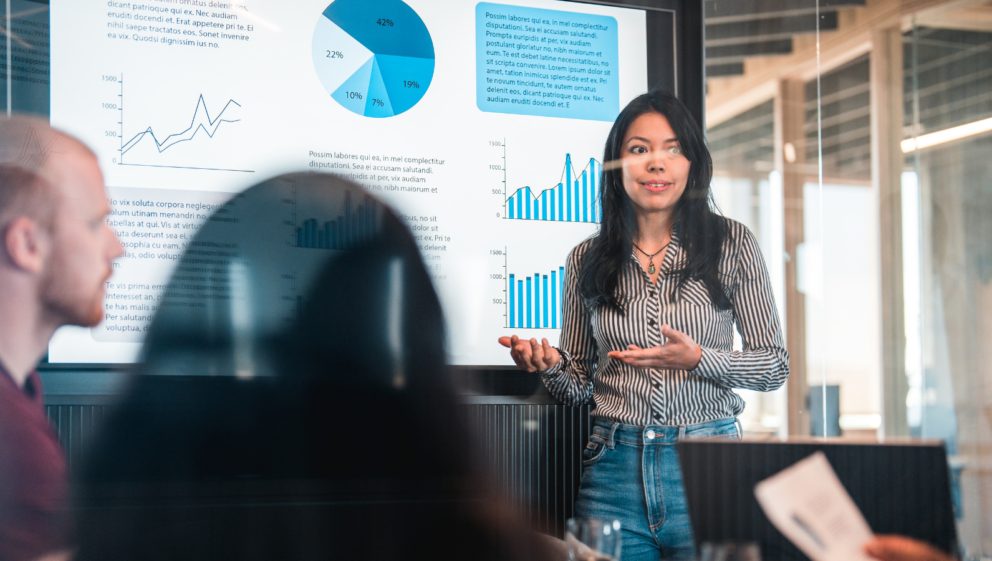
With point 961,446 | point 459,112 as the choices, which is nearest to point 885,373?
point 961,446

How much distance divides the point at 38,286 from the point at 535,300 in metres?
1.24

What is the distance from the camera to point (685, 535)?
1554mm

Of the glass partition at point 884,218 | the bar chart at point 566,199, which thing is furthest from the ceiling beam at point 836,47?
the bar chart at point 566,199

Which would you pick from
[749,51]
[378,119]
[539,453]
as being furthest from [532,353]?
[749,51]

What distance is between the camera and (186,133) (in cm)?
186

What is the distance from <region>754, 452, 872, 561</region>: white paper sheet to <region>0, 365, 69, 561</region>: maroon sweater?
0.73 metres

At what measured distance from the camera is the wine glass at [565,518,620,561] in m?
0.94

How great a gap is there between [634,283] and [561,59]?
0.87 metres

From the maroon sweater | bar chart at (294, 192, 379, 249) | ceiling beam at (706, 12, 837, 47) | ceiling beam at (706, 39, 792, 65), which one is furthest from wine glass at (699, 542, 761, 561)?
ceiling beam at (706, 39, 792, 65)

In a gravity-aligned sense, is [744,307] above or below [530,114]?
below

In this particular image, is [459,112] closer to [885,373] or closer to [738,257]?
[738,257]

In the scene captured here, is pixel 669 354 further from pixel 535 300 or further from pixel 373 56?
pixel 373 56

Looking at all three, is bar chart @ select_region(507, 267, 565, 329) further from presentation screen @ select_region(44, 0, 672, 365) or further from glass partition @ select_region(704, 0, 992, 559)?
glass partition @ select_region(704, 0, 992, 559)

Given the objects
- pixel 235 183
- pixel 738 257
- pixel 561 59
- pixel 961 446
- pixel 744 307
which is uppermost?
pixel 561 59
